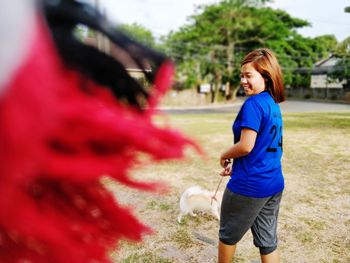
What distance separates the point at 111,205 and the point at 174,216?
11.2 feet

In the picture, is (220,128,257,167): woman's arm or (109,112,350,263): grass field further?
(109,112,350,263): grass field

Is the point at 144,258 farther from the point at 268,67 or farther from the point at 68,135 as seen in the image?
the point at 68,135

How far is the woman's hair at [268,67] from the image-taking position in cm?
192

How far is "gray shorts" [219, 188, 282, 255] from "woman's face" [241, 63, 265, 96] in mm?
649

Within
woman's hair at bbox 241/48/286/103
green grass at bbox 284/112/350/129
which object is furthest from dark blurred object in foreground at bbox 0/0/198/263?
green grass at bbox 284/112/350/129

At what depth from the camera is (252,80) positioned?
1.96 meters

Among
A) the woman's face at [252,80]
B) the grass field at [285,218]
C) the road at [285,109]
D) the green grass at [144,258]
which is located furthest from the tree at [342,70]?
the woman's face at [252,80]

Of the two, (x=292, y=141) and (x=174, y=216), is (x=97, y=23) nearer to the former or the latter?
(x=174, y=216)

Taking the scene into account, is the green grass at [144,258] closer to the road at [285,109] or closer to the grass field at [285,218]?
the grass field at [285,218]

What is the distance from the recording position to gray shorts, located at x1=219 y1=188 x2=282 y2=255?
2.06 meters

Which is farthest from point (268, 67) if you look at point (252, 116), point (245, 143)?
point (245, 143)

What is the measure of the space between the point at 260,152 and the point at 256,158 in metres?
0.04

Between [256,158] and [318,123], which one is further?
[318,123]

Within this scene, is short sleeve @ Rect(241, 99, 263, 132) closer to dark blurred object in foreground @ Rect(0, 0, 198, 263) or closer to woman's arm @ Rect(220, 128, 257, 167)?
woman's arm @ Rect(220, 128, 257, 167)
